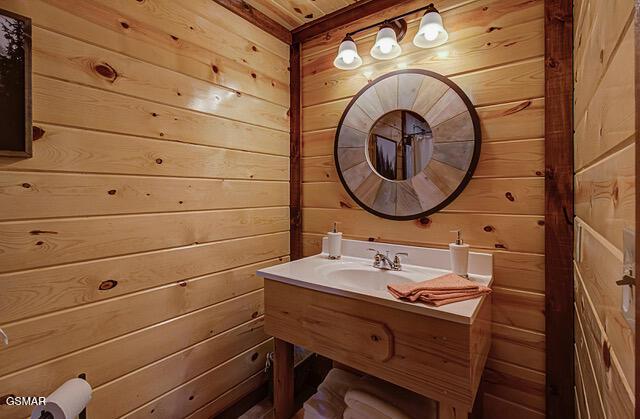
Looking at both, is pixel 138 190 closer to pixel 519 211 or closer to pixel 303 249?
pixel 303 249

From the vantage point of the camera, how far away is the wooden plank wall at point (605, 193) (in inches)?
17.8

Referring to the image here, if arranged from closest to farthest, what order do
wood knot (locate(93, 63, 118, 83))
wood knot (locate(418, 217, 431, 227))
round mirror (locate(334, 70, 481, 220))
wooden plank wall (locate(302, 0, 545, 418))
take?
wood knot (locate(93, 63, 118, 83)), wooden plank wall (locate(302, 0, 545, 418)), round mirror (locate(334, 70, 481, 220)), wood knot (locate(418, 217, 431, 227))

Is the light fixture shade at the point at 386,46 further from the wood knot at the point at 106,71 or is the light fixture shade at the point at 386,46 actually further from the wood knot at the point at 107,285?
the wood knot at the point at 107,285

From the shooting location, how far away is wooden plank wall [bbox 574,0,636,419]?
452mm

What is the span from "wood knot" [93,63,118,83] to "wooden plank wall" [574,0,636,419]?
144 centimetres

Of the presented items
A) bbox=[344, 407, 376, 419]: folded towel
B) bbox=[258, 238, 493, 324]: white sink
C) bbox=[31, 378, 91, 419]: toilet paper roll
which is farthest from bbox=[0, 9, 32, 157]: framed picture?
bbox=[344, 407, 376, 419]: folded towel

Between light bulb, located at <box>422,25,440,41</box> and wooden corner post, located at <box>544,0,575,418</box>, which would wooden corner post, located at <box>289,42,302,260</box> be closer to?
light bulb, located at <box>422,25,440,41</box>

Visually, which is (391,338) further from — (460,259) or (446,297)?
(460,259)

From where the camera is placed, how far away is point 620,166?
502 mm

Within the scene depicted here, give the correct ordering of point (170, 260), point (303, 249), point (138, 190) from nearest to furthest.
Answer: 1. point (138, 190)
2. point (170, 260)
3. point (303, 249)

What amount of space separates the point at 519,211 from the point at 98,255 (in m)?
1.70

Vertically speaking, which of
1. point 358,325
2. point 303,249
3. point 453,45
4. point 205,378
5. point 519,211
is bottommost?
point 205,378

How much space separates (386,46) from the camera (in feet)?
4.93

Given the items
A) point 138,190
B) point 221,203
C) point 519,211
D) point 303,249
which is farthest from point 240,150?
point 519,211
